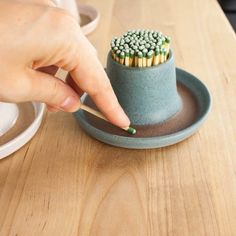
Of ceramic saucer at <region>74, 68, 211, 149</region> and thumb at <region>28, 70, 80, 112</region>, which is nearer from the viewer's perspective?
thumb at <region>28, 70, 80, 112</region>

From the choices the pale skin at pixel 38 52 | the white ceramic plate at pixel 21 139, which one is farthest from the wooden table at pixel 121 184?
the pale skin at pixel 38 52

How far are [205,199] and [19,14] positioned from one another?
1.01ft

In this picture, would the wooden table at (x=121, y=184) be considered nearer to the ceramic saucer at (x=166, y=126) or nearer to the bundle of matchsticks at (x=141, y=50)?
the ceramic saucer at (x=166, y=126)

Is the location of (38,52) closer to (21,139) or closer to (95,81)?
(95,81)

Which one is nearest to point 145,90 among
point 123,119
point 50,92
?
point 123,119

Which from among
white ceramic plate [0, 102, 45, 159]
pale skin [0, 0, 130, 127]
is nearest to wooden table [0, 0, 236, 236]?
white ceramic plate [0, 102, 45, 159]

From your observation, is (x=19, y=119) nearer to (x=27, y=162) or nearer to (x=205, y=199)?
(x=27, y=162)

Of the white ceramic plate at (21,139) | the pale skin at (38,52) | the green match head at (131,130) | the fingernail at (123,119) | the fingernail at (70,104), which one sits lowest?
the white ceramic plate at (21,139)

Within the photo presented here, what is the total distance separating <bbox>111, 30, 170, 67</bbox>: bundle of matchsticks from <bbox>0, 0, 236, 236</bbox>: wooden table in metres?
0.13

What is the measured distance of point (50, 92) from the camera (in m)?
0.47

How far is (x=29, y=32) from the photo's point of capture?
1.39ft

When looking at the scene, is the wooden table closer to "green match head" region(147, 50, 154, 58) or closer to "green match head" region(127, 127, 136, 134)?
"green match head" region(127, 127, 136, 134)

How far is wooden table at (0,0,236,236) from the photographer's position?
1.53 ft

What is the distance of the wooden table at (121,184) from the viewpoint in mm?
468
